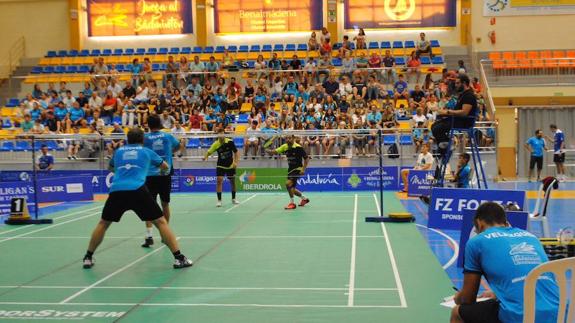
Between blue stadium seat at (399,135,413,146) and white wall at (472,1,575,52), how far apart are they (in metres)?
13.5

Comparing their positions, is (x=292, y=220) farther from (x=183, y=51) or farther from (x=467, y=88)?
(x=183, y=51)

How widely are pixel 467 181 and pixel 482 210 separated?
9.76 meters

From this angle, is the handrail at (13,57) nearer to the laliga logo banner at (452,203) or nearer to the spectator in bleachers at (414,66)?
the spectator in bleachers at (414,66)

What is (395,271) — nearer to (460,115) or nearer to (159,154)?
(460,115)

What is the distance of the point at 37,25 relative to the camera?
37312 millimetres

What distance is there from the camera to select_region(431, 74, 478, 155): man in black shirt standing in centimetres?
1005

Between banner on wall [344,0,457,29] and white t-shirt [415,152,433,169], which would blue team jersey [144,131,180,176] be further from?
banner on wall [344,0,457,29]

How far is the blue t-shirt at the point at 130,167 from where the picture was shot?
8.89 metres

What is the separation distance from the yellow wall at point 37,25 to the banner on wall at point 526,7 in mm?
24191

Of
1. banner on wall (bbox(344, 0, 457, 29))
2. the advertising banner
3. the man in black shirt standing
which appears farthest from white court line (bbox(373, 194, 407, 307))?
banner on wall (bbox(344, 0, 457, 29))

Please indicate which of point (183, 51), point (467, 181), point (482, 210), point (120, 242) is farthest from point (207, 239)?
point (183, 51)

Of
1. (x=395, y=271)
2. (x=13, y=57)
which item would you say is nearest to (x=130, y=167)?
(x=395, y=271)

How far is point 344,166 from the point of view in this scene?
2172 centimetres

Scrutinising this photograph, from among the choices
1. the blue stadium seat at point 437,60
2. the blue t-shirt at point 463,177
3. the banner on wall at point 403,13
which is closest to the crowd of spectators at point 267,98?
the blue stadium seat at point 437,60
